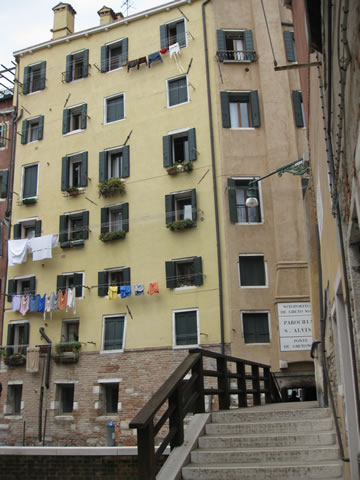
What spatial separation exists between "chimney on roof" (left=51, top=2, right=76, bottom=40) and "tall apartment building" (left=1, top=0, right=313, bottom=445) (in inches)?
89.9

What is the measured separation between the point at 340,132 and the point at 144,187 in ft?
56.6

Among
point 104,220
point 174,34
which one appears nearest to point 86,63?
point 174,34

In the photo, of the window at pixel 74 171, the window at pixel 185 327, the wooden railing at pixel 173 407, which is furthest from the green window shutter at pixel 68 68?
the wooden railing at pixel 173 407

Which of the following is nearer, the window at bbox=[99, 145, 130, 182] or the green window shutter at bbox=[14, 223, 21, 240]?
the window at bbox=[99, 145, 130, 182]

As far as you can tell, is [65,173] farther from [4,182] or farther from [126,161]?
[4,182]

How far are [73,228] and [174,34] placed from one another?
370 inches

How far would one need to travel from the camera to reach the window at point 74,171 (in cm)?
2231

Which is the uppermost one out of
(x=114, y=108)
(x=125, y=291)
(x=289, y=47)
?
(x=289, y=47)

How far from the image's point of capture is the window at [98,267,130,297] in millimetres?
20203

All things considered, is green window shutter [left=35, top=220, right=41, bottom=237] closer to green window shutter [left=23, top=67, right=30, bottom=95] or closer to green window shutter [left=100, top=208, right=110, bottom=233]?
green window shutter [left=100, top=208, right=110, bottom=233]

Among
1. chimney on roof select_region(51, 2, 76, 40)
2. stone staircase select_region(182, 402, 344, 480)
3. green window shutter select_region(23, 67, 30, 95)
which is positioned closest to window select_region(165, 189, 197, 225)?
green window shutter select_region(23, 67, 30, 95)

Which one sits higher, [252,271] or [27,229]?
[27,229]

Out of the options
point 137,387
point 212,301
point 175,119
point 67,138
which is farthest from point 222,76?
point 137,387

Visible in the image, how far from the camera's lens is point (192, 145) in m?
20.4
